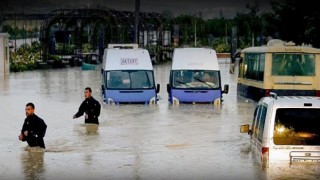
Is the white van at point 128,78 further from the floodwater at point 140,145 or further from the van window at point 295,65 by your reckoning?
the van window at point 295,65

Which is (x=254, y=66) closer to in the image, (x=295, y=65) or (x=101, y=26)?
(x=295, y=65)

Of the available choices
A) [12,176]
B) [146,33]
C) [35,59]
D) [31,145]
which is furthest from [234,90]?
[146,33]

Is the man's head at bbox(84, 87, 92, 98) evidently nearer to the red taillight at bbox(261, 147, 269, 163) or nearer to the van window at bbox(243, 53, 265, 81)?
the van window at bbox(243, 53, 265, 81)

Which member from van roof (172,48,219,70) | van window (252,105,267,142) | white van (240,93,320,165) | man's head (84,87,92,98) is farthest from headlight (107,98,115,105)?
white van (240,93,320,165)

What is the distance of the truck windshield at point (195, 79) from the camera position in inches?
1332

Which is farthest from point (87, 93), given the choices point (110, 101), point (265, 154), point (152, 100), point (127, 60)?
point (265, 154)

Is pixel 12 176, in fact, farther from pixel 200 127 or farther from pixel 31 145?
pixel 200 127

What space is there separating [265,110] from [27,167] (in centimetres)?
553

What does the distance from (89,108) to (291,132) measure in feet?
38.8

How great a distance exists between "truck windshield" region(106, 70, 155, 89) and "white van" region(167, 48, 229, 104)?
885 mm

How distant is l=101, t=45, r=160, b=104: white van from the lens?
33469 mm

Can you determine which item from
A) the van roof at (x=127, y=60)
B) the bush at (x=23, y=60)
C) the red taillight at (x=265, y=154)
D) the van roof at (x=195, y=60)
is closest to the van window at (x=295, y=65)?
the van roof at (x=195, y=60)

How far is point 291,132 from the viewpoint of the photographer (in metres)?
13.4

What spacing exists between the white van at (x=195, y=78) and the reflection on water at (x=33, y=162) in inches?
574
